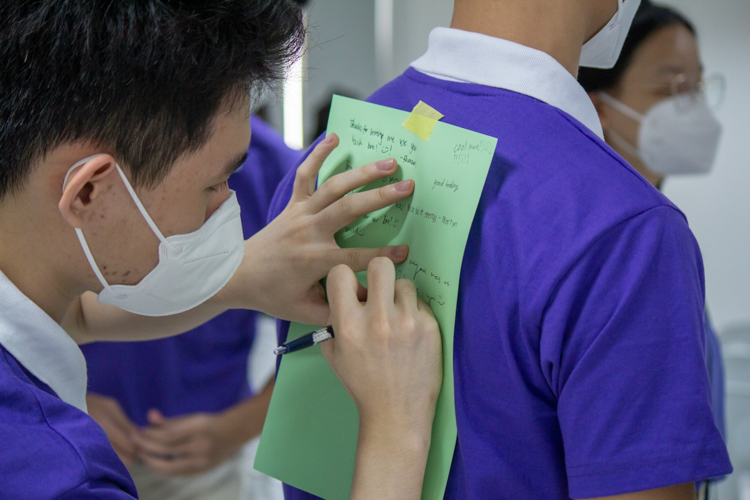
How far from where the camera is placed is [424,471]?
0.65 metres

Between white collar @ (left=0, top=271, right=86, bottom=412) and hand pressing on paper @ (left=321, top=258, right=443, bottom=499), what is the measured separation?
13.4 inches

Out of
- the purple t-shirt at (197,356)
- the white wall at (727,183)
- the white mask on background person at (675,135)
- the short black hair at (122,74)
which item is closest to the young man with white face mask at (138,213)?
the short black hair at (122,74)

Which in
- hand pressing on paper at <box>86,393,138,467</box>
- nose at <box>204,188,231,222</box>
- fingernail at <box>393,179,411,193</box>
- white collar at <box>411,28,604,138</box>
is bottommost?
hand pressing on paper at <box>86,393,138,467</box>

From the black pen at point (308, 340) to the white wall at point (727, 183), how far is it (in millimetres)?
2183

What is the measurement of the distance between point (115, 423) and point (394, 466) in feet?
3.94

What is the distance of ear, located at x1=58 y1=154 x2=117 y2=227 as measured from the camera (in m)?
0.61

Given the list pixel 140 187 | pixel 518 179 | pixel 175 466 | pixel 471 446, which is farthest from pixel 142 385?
pixel 518 179

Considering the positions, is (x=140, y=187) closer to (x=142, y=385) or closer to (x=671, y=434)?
(x=671, y=434)

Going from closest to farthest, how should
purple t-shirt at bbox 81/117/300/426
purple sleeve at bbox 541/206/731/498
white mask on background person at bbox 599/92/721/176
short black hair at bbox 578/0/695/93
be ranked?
purple sleeve at bbox 541/206/731/498 < short black hair at bbox 578/0/695/93 < white mask on background person at bbox 599/92/721/176 < purple t-shirt at bbox 81/117/300/426

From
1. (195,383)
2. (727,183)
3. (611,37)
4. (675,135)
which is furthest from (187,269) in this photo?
(727,183)

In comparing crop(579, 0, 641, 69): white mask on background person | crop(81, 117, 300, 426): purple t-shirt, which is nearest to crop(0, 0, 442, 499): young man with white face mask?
crop(579, 0, 641, 69): white mask on background person

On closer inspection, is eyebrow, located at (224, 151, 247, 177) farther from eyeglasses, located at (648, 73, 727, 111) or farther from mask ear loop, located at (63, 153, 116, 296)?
eyeglasses, located at (648, 73, 727, 111)

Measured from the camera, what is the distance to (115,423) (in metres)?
Result: 1.58

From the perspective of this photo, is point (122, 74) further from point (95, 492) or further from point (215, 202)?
point (95, 492)
